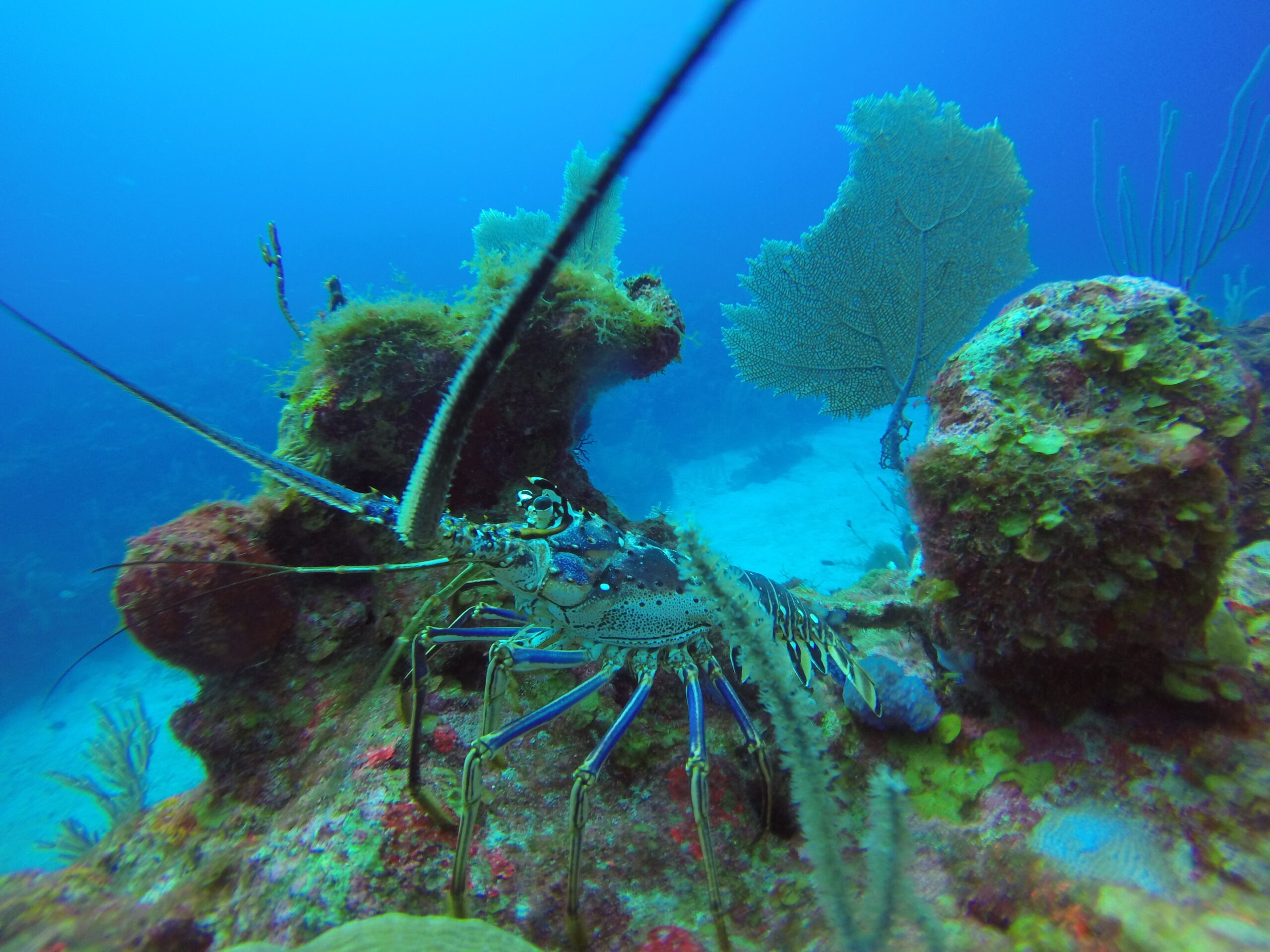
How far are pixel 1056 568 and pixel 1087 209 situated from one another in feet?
275

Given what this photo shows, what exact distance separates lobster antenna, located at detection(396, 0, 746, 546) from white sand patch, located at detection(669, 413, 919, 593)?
6.33m

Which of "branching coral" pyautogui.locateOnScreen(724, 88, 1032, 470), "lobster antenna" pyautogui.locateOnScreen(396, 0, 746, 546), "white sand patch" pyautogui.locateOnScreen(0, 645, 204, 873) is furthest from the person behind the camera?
"white sand patch" pyautogui.locateOnScreen(0, 645, 204, 873)

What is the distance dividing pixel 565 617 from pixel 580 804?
0.78 m

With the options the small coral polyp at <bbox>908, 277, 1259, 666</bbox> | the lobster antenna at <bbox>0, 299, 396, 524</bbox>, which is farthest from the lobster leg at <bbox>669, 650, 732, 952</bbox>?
the lobster antenna at <bbox>0, 299, 396, 524</bbox>

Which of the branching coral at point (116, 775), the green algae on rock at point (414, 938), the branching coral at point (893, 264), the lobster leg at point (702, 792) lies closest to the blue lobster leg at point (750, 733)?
the lobster leg at point (702, 792)

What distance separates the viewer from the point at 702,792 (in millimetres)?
1913

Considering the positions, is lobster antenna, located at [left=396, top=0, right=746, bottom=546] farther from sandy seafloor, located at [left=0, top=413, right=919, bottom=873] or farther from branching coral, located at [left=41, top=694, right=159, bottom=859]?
branching coral, located at [left=41, top=694, right=159, bottom=859]

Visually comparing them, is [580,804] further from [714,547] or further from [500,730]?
[714,547]

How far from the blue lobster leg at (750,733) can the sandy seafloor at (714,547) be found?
1773 mm

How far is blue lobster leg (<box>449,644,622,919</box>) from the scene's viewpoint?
1.66m

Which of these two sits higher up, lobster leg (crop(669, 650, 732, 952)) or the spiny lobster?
the spiny lobster

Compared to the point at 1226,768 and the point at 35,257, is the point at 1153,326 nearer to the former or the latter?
the point at 1226,768

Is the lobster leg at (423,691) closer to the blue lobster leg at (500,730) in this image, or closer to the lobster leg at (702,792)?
the blue lobster leg at (500,730)

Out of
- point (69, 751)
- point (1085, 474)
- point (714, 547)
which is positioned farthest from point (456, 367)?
point (69, 751)
